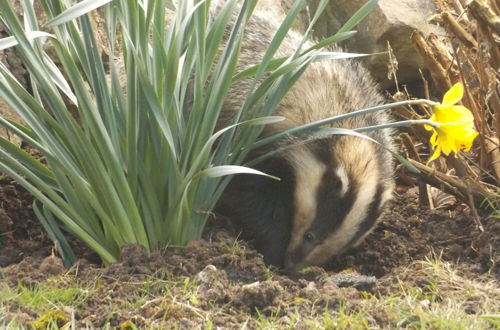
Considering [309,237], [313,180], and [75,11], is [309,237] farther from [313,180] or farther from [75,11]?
[75,11]

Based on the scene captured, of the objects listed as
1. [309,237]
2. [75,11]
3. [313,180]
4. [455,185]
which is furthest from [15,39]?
[455,185]

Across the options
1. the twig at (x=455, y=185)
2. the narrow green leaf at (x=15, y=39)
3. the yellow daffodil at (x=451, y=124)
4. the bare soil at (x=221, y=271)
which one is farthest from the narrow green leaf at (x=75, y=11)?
the twig at (x=455, y=185)

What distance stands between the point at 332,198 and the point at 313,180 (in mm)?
138

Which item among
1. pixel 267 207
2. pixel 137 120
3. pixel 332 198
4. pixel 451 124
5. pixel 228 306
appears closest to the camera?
pixel 228 306

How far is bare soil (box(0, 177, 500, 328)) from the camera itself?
2.89 m

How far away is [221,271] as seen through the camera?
3.19 metres

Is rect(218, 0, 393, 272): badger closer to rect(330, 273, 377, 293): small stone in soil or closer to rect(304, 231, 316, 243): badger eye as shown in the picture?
rect(304, 231, 316, 243): badger eye

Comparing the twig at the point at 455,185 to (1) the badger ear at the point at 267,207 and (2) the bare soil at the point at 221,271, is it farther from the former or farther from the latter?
(1) the badger ear at the point at 267,207

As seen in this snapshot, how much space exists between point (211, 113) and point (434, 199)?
74.4 inches

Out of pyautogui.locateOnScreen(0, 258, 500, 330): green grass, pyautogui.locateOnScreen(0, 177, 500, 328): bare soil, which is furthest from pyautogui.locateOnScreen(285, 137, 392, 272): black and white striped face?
pyautogui.locateOnScreen(0, 258, 500, 330): green grass

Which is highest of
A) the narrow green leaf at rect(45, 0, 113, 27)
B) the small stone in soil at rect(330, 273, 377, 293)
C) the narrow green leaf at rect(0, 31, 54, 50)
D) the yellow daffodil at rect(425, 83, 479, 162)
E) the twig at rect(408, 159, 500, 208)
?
the narrow green leaf at rect(45, 0, 113, 27)

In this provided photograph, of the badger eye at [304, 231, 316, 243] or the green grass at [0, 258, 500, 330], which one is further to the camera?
the badger eye at [304, 231, 316, 243]

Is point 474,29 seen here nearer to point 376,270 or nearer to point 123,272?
point 376,270

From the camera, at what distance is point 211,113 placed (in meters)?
3.30
